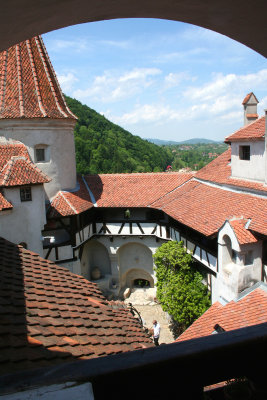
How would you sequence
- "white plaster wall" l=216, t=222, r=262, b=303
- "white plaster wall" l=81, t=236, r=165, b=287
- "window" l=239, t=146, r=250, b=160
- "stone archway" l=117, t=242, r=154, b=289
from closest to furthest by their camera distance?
"white plaster wall" l=216, t=222, r=262, b=303, "window" l=239, t=146, r=250, b=160, "white plaster wall" l=81, t=236, r=165, b=287, "stone archway" l=117, t=242, r=154, b=289

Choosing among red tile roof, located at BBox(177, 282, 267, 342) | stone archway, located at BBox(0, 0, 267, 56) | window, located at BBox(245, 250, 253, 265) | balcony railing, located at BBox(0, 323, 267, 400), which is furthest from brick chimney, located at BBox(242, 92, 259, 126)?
balcony railing, located at BBox(0, 323, 267, 400)

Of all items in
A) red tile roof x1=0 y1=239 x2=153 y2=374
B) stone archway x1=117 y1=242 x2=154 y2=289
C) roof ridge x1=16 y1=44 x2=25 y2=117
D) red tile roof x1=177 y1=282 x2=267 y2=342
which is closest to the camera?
red tile roof x1=0 y1=239 x2=153 y2=374

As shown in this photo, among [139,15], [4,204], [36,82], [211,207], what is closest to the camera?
[139,15]

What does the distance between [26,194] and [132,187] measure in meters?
6.80

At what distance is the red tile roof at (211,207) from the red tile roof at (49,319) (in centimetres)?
607

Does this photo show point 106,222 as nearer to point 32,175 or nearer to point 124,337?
point 32,175

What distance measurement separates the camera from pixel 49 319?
14.3 ft

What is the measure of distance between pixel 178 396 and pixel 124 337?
404 centimetres

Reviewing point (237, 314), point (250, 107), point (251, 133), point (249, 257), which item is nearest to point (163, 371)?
point (237, 314)

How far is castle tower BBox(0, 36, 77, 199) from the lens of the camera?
16.0 metres

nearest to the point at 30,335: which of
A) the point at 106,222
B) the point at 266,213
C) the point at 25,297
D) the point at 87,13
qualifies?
the point at 25,297

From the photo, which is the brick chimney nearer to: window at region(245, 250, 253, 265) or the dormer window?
window at region(245, 250, 253, 265)

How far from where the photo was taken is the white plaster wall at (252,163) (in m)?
12.5

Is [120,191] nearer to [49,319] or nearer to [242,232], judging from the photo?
[242,232]
